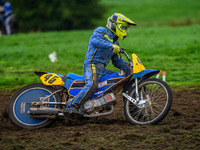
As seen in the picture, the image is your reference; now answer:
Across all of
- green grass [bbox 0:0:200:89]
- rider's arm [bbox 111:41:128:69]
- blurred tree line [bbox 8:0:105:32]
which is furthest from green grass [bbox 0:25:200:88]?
blurred tree line [bbox 8:0:105:32]

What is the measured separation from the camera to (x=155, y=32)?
22125 millimetres

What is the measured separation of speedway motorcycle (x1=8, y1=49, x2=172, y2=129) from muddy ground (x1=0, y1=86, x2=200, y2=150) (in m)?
0.23

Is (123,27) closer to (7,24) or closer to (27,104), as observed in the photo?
(27,104)

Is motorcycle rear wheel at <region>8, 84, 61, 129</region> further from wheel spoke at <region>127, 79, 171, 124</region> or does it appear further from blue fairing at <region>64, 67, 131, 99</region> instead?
wheel spoke at <region>127, 79, 171, 124</region>

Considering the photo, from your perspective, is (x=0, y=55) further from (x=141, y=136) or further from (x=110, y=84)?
(x=141, y=136)

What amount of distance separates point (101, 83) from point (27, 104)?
1.44 meters

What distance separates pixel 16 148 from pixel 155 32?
1827cm

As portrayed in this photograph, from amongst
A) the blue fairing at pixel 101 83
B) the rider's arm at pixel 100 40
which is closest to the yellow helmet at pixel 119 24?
the rider's arm at pixel 100 40

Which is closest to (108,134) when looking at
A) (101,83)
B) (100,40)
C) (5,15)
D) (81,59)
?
(101,83)

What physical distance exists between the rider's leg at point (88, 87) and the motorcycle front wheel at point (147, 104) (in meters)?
0.66

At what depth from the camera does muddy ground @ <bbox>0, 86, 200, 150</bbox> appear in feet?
15.8

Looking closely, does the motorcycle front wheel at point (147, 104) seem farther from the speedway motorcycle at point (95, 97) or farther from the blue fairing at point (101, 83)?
the blue fairing at point (101, 83)

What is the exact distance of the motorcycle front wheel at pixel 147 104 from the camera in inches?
231

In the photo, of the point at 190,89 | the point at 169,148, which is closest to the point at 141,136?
the point at 169,148
